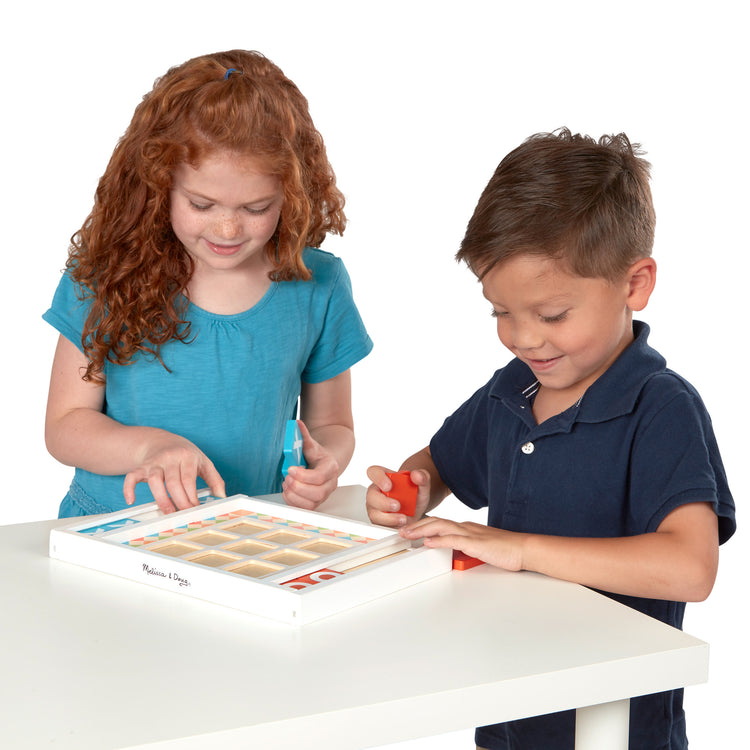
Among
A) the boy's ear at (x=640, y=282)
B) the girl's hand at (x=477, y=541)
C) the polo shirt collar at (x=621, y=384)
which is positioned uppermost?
the boy's ear at (x=640, y=282)

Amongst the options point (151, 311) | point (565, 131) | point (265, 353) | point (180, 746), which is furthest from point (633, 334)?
point (180, 746)

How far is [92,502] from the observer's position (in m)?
1.75

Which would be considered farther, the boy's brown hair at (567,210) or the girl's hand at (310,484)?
the girl's hand at (310,484)

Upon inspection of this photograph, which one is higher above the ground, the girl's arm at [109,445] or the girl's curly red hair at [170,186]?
the girl's curly red hair at [170,186]

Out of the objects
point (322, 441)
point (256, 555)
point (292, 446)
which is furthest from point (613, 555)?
point (322, 441)

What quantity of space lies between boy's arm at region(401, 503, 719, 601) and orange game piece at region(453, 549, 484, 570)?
20 mm

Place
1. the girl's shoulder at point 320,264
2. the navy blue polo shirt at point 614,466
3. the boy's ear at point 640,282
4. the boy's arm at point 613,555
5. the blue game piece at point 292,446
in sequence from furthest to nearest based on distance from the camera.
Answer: the girl's shoulder at point 320,264 → the blue game piece at point 292,446 → the boy's ear at point 640,282 → the navy blue polo shirt at point 614,466 → the boy's arm at point 613,555

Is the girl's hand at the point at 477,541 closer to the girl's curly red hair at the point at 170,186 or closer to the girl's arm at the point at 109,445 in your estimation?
the girl's arm at the point at 109,445

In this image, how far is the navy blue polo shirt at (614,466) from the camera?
4.11ft

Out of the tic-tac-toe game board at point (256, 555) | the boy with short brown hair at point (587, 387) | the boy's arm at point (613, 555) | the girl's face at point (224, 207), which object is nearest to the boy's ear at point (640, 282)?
the boy with short brown hair at point (587, 387)

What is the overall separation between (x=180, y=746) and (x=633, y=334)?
2.87 feet

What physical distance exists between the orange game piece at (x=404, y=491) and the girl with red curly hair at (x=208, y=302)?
0.12 meters

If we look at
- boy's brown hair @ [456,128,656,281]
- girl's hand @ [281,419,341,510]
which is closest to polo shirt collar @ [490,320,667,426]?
boy's brown hair @ [456,128,656,281]

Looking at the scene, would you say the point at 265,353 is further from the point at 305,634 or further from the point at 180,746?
the point at 180,746
